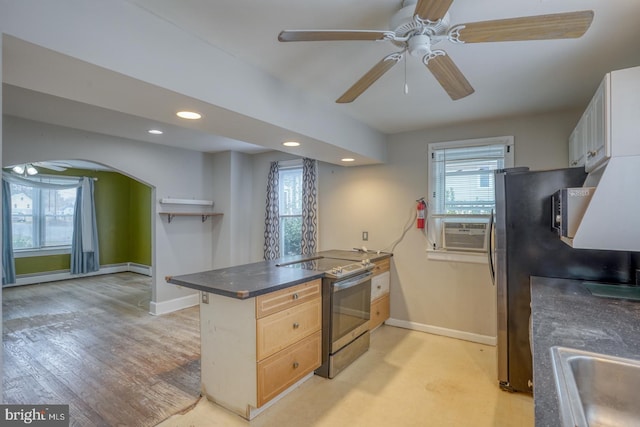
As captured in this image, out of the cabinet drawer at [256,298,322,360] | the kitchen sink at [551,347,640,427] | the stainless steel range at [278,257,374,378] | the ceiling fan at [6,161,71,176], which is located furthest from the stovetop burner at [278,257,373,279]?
the ceiling fan at [6,161,71,176]

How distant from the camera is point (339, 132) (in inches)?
126

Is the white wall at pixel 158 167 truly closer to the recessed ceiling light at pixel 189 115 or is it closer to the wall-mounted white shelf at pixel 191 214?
the wall-mounted white shelf at pixel 191 214

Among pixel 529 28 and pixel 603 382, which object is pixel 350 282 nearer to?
pixel 603 382

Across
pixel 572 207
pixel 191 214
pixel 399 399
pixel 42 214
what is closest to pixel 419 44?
pixel 572 207

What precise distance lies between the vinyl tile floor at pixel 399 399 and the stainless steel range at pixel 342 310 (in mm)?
122

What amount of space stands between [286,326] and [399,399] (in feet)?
3.49

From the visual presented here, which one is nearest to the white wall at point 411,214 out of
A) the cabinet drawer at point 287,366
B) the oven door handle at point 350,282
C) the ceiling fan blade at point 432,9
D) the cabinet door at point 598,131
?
the oven door handle at point 350,282

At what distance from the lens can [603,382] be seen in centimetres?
118

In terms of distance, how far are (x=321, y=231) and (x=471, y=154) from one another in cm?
223

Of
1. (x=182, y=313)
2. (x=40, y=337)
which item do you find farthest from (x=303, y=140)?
(x=40, y=337)

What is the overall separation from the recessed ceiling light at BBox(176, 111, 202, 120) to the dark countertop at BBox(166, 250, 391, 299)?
1.17m

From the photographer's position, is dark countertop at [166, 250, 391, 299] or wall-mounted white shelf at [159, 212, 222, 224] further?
wall-mounted white shelf at [159, 212, 222, 224]

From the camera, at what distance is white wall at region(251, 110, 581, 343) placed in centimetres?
→ 335

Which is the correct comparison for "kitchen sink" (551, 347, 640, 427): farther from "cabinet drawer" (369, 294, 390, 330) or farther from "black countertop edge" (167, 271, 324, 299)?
"cabinet drawer" (369, 294, 390, 330)
